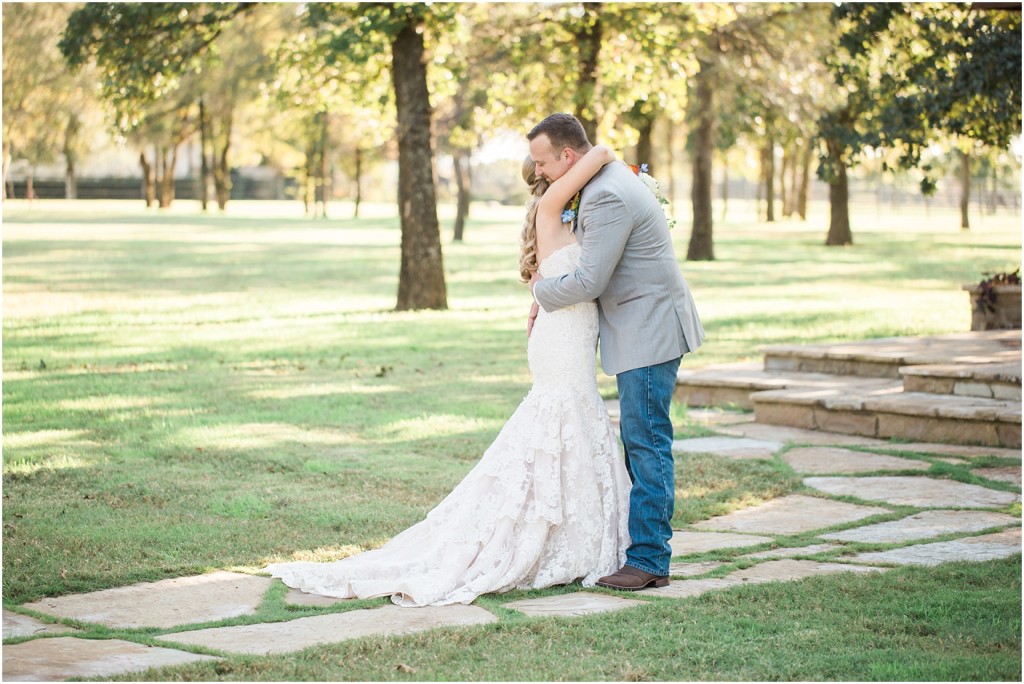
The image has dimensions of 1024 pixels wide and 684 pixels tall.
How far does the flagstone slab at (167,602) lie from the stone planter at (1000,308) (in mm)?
10501

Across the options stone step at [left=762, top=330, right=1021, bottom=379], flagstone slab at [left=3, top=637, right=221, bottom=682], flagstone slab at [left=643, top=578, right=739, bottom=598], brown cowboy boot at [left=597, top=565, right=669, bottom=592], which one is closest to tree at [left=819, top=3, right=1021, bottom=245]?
stone step at [left=762, top=330, right=1021, bottom=379]

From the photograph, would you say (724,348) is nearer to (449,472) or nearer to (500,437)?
(449,472)

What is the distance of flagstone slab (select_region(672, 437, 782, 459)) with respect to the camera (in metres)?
8.45

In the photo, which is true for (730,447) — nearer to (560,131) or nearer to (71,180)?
(560,131)

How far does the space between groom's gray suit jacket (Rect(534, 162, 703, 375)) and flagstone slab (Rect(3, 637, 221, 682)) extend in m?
2.18

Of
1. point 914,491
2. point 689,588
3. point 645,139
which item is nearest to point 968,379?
point 914,491

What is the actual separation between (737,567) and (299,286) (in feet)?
58.2

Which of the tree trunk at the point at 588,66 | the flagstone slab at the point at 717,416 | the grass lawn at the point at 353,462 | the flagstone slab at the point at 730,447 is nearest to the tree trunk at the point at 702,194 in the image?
the grass lawn at the point at 353,462

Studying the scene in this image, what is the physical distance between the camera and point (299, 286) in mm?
22438

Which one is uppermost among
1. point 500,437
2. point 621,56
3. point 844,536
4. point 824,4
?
point 824,4

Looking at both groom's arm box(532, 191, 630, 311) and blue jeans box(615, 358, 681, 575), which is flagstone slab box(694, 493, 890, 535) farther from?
groom's arm box(532, 191, 630, 311)

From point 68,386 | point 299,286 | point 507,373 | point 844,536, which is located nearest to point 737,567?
point 844,536

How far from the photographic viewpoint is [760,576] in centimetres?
538

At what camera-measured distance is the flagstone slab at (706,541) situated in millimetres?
6021
